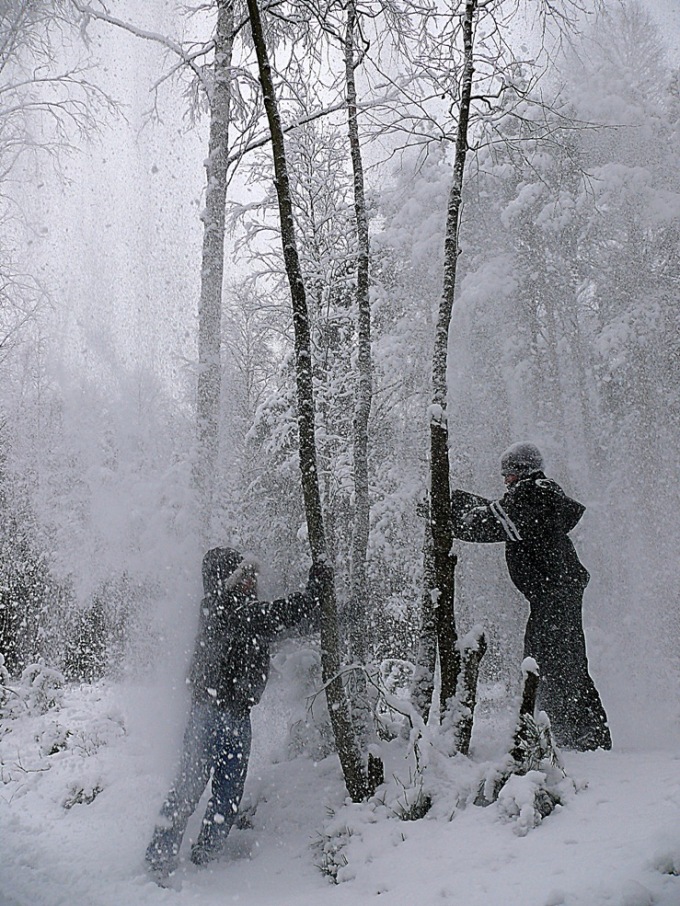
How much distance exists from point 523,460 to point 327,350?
5408 mm

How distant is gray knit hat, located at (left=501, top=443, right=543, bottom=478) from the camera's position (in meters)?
3.93

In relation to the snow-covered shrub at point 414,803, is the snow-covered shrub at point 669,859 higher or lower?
higher

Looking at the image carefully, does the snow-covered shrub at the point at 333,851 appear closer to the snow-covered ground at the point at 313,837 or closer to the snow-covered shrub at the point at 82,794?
the snow-covered ground at the point at 313,837

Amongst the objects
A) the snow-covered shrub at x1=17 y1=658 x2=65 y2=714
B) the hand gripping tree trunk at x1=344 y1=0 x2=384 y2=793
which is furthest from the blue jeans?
the snow-covered shrub at x1=17 y1=658 x2=65 y2=714

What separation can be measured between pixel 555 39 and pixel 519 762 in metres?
4.78

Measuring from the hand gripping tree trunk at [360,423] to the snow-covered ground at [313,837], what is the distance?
28.6 inches

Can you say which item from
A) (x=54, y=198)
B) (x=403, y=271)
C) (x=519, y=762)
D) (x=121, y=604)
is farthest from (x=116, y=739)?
(x=403, y=271)

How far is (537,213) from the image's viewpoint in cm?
1087

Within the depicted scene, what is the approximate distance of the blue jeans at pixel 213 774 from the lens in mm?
3424

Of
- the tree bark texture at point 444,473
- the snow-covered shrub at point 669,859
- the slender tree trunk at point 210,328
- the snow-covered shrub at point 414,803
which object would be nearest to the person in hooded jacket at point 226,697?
the tree bark texture at point 444,473

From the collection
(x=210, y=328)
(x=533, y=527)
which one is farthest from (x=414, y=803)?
(x=210, y=328)

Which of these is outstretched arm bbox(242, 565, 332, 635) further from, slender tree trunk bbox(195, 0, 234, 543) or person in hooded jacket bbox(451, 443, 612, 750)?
slender tree trunk bbox(195, 0, 234, 543)

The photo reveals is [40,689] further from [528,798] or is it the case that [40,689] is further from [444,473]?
[528,798]

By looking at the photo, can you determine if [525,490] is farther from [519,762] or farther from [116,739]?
[116,739]
